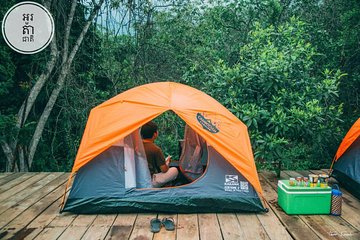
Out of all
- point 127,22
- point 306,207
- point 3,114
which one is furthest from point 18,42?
point 306,207

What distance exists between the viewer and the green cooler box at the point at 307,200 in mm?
3980

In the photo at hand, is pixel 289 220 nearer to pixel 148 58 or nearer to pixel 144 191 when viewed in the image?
pixel 144 191

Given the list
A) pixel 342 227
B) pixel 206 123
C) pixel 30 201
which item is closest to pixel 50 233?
pixel 30 201

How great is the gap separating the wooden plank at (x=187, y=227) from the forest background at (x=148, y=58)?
92.6 inches

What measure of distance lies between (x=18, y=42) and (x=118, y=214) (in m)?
3.68

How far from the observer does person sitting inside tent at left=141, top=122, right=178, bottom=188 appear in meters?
4.32

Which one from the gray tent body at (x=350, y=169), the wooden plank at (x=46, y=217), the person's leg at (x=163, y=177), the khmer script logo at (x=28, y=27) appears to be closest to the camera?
the wooden plank at (x=46, y=217)

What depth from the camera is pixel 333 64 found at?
23.3 feet

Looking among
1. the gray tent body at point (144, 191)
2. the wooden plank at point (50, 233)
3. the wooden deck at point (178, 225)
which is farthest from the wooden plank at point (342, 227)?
the wooden plank at point (50, 233)

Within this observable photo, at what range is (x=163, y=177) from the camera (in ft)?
14.2

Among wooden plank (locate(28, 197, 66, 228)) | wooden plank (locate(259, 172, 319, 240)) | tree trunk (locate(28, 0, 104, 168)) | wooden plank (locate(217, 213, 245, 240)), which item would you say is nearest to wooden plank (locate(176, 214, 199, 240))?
wooden plank (locate(217, 213, 245, 240))

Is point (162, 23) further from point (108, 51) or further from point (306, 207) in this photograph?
point (306, 207)

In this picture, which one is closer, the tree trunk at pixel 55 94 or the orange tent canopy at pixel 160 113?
the orange tent canopy at pixel 160 113

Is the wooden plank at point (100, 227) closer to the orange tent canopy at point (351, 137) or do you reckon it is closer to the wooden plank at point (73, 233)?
the wooden plank at point (73, 233)
